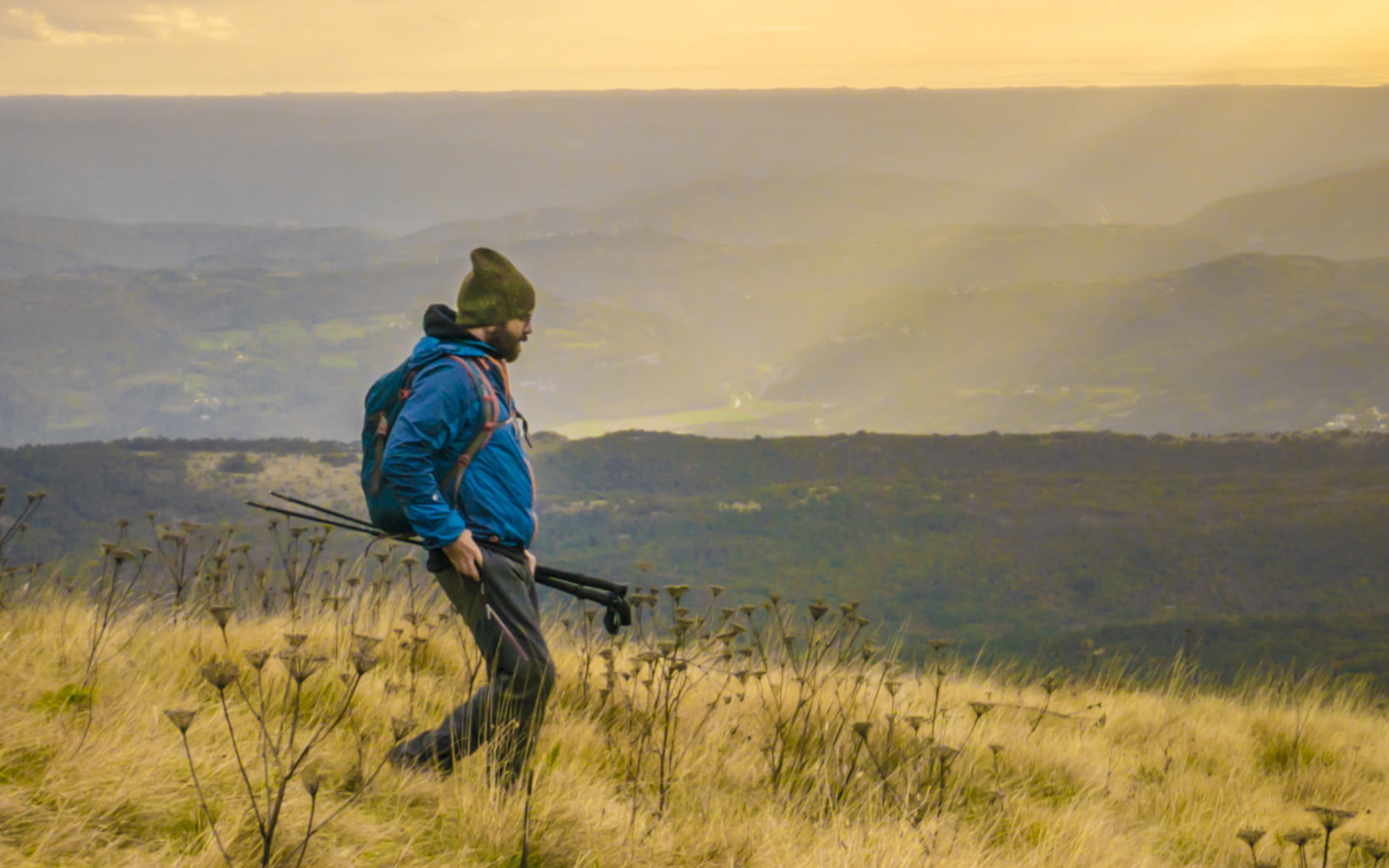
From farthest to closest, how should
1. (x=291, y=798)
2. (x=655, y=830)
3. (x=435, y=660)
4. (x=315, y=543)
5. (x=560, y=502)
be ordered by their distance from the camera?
1. (x=560, y=502)
2. (x=435, y=660)
3. (x=315, y=543)
4. (x=655, y=830)
5. (x=291, y=798)

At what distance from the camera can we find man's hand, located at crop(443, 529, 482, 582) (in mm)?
3318

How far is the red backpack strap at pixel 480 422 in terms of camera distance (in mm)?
3498

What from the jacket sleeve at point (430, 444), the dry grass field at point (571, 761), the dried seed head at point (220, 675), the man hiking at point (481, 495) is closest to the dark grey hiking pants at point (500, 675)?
the man hiking at point (481, 495)

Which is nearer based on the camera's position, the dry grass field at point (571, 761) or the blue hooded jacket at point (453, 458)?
the dry grass field at point (571, 761)

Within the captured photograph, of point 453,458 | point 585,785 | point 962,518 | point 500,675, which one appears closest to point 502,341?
point 453,458

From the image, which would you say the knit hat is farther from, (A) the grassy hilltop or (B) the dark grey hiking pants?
(A) the grassy hilltop

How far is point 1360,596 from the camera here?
8250 cm

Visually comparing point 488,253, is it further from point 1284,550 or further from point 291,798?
point 1284,550

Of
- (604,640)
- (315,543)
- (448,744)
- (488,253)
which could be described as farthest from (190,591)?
(488,253)

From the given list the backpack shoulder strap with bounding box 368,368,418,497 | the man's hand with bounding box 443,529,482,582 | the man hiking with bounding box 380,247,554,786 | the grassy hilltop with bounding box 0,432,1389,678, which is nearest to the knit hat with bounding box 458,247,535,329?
the man hiking with bounding box 380,247,554,786

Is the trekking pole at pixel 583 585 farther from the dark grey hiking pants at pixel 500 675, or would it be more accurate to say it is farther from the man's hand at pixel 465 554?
the man's hand at pixel 465 554

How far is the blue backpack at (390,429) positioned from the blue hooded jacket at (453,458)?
0.07 feet

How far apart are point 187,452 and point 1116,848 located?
122921 mm

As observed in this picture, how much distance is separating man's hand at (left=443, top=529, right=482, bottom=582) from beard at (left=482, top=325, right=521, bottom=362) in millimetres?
678
